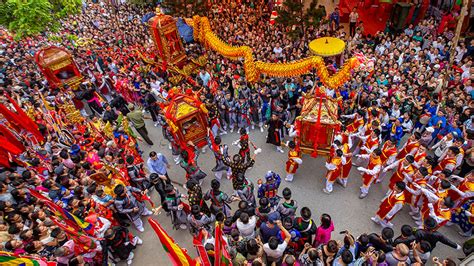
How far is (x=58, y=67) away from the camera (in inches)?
430

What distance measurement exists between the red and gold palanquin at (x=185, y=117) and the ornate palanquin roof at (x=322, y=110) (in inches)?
109

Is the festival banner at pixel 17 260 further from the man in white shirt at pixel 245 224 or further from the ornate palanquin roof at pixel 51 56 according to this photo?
the ornate palanquin roof at pixel 51 56

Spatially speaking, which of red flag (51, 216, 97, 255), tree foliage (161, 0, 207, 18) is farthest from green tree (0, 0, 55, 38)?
red flag (51, 216, 97, 255)

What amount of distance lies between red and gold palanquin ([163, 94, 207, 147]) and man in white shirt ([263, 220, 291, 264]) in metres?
3.99

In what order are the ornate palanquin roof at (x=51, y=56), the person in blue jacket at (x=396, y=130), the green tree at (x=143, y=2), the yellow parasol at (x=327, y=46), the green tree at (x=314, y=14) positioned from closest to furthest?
the person in blue jacket at (x=396, y=130), the yellow parasol at (x=327, y=46), the ornate palanquin roof at (x=51, y=56), the green tree at (x=314, y=14), the green tree at (x=143, y=2)

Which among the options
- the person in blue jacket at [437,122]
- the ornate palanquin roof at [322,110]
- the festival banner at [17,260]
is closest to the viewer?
the festival banner at [17,260]

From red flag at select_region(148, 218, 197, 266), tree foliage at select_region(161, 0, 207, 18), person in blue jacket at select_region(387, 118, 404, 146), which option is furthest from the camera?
tree foliage at select_region(161, 0, 207, 18)

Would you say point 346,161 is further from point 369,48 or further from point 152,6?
point 152,6

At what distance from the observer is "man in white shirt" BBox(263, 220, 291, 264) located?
15.2 ft

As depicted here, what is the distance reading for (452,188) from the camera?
5.73 m

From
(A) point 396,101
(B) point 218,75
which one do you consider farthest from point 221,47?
(A) point 396,101

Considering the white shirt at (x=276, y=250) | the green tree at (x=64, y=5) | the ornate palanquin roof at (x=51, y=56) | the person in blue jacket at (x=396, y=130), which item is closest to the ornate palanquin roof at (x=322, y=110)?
the person in blue jacket at (x=396, y=130)

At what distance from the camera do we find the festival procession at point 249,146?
5.27 metres

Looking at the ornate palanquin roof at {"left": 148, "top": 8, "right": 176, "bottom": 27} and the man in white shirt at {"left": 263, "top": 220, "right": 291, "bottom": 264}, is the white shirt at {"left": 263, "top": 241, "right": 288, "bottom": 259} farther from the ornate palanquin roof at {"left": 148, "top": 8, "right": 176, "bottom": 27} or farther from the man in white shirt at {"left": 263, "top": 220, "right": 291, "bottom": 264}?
the ornate palanquin roof at {"left": 148, "top": 8, "right": 176, "bottom": 27}
